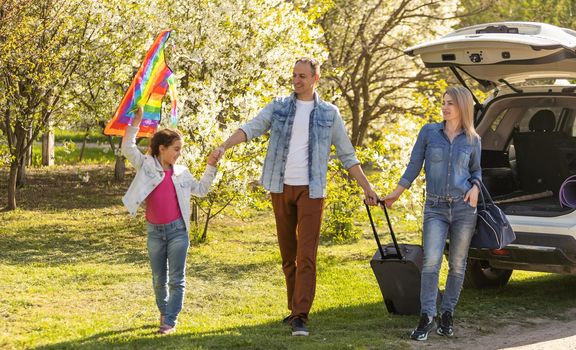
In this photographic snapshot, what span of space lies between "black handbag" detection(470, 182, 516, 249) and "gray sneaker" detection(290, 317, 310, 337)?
57.4 inches

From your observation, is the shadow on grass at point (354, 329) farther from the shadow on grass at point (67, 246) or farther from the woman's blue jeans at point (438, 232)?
the shadow on grass at point (67, 246)

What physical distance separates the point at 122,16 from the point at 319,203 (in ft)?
27.6

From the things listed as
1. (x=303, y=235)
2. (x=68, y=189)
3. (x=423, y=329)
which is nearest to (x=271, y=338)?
(x=303, y=235)

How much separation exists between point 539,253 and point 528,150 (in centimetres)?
188

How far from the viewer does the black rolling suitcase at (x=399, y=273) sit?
768cm

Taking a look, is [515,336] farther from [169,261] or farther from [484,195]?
[169,261]

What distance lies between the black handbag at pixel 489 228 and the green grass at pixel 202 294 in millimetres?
741

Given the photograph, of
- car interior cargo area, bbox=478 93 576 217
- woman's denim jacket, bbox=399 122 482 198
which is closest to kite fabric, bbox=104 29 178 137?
woman's denim jacket, bbox=399 122 482 198

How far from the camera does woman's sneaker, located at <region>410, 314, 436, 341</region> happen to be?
706 centimetres

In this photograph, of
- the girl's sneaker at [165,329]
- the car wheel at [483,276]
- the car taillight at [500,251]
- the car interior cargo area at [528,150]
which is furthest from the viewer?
the car interior cargo area at [528,150]

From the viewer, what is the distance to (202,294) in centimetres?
952

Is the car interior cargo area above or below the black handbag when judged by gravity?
above

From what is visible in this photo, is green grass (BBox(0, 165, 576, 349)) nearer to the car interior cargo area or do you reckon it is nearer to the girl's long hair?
the car interior cargo area

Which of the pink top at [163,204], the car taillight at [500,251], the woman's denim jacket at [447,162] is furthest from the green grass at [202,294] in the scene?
the woman's denim jacket at [447,162]
